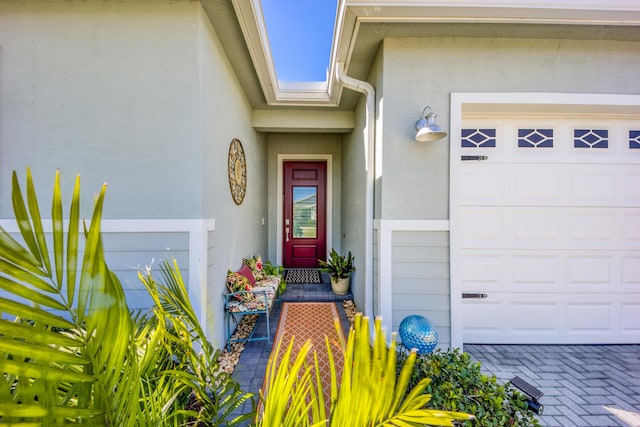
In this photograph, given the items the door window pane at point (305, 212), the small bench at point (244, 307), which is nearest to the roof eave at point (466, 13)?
the small bench at point (244, 307)

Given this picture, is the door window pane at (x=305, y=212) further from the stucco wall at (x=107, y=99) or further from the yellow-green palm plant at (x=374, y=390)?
the yellow-green palm plant at (x=374, y=390)

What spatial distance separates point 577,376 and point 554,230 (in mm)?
1312

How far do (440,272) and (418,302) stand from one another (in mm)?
344

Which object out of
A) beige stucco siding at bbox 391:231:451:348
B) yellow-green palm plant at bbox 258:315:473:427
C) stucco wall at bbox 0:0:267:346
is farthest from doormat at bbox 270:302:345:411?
yellow-green palm plant at bbox 258:315:473:427

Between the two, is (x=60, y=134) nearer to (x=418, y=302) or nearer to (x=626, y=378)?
(x=418, y=302)

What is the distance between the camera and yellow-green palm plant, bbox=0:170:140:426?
→ 19.2 inches

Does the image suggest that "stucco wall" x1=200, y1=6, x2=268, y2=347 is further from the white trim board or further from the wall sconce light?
the wall sconce light

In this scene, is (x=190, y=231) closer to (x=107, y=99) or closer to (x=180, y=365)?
(x=180, y=365)

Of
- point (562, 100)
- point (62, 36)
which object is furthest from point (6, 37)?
point (562, 100)

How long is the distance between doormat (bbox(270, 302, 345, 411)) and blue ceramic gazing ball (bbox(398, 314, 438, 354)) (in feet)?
1.80

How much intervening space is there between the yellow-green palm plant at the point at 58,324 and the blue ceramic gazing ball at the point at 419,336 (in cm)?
177

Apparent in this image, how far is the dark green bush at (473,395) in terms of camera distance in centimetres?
126

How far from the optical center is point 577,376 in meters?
2.06

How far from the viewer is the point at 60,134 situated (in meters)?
1.93
